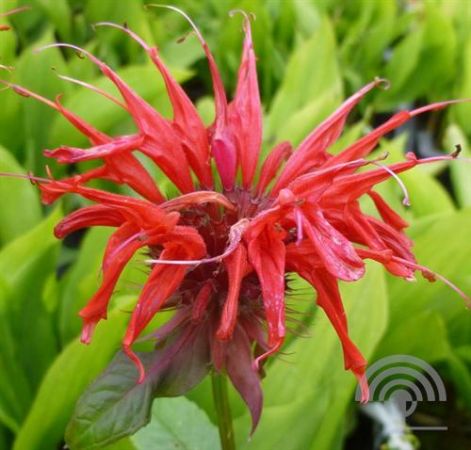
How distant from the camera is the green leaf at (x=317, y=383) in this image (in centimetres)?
68

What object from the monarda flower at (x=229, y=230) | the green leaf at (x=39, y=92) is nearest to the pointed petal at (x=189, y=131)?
the monarda flower at (x=229, y=230)

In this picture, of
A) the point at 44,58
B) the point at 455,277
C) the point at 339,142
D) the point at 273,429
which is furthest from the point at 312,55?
the point at 273,429

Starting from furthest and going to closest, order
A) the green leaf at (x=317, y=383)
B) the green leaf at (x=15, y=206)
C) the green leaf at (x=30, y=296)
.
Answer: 1. the green leaf at (x=15, y=206)
2. the green leaf at (x=30, y=296)
3. the green leaf at (x=317, y=383)

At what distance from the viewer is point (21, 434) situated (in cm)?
74

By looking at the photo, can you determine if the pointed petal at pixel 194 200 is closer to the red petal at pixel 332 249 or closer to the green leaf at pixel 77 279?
the red petal at pixel 332 249

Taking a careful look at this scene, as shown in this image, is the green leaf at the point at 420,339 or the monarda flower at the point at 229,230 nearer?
the monarda flower at the point at 229,230

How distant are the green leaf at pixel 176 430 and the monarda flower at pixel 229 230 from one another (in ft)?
0.28

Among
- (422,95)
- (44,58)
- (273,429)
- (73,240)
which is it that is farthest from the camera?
(422,95)

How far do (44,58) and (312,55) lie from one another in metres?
0.41

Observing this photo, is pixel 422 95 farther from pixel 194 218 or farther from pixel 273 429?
pixel 194 218

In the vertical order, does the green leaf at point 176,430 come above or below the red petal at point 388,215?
Result: below

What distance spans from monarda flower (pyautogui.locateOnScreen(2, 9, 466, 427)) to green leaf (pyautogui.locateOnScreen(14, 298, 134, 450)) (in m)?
0.19

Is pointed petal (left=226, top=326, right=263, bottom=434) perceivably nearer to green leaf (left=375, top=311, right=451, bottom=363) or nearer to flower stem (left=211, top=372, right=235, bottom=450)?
flower stem (left=211, top=372, right=235, bottom=450)

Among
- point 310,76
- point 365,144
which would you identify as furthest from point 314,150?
point 310,76
